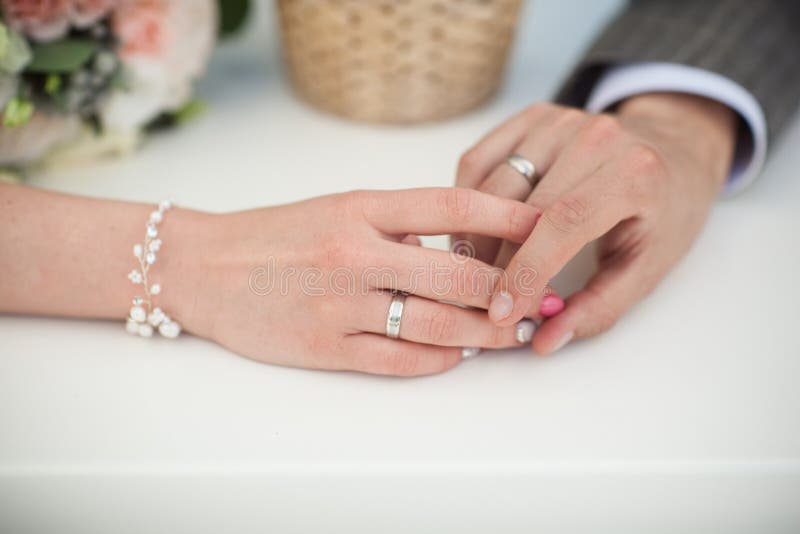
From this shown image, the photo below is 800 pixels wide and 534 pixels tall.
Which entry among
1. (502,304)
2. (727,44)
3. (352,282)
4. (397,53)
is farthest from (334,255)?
(727,44)

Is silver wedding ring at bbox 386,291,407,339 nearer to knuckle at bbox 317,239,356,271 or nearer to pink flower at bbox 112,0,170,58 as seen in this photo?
knuckle at bbox 317,239,356,271

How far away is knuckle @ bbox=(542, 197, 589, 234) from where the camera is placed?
1.81 feet

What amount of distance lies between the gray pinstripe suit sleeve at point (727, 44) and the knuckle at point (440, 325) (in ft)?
1.39

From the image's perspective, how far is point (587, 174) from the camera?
616mm

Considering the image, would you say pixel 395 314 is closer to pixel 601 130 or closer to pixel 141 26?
pixel 601 130

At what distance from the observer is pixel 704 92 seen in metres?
0.77

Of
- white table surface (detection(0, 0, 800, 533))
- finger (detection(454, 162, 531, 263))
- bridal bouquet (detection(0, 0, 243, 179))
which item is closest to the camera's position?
white table surface (detection(0, 0, 800, 533))

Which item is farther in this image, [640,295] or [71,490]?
[640,295]

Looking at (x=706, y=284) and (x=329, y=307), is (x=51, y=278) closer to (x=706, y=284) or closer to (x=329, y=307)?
(x=329, y=307)

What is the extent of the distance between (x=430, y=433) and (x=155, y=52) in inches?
22.4

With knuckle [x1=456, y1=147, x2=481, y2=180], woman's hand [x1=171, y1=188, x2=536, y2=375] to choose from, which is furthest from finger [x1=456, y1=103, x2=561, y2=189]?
woman's hand [x1=171, y1=188, x2=536, y2=375]

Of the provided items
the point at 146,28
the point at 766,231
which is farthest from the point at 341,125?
the point at 766,231

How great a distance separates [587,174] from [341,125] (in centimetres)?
43

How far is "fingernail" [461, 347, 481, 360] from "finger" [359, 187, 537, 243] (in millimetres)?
103
